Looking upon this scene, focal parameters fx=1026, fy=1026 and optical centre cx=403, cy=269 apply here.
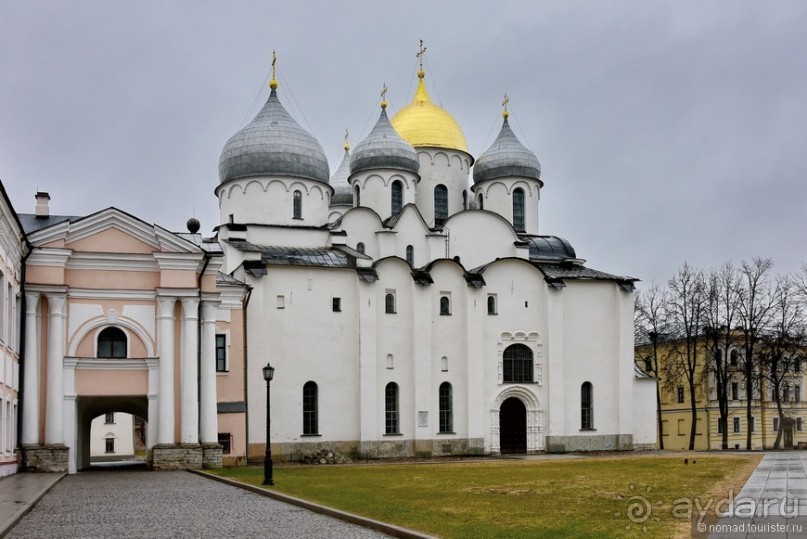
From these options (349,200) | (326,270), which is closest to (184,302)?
(326,270)

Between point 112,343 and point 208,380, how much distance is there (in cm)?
334

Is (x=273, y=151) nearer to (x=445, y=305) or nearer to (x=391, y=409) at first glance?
(x=445, y=305)

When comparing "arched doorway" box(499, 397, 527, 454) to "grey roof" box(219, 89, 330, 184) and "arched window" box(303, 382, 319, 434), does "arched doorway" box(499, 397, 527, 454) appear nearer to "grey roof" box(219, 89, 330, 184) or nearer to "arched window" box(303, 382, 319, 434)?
"arched window" box(303, 382, 319, 434)

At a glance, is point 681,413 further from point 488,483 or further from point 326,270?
point 488,483

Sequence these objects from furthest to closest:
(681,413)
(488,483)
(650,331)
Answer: (681,413)
(650,331)
(488,483)

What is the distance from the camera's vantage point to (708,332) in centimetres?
5422

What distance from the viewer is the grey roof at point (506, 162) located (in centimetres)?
5325

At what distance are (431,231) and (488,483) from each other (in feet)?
81.2

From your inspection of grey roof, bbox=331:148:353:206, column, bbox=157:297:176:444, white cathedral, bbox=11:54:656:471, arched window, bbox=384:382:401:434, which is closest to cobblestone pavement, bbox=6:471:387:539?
column, bbox=157:297:176:444

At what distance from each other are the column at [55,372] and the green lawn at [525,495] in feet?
16.9

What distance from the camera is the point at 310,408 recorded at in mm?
43062

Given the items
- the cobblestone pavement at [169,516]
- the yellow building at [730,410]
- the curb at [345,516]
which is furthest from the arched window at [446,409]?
the curb at [345,516]

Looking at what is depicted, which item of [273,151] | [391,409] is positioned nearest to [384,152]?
[273,151]

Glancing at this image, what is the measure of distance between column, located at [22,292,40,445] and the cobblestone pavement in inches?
261
